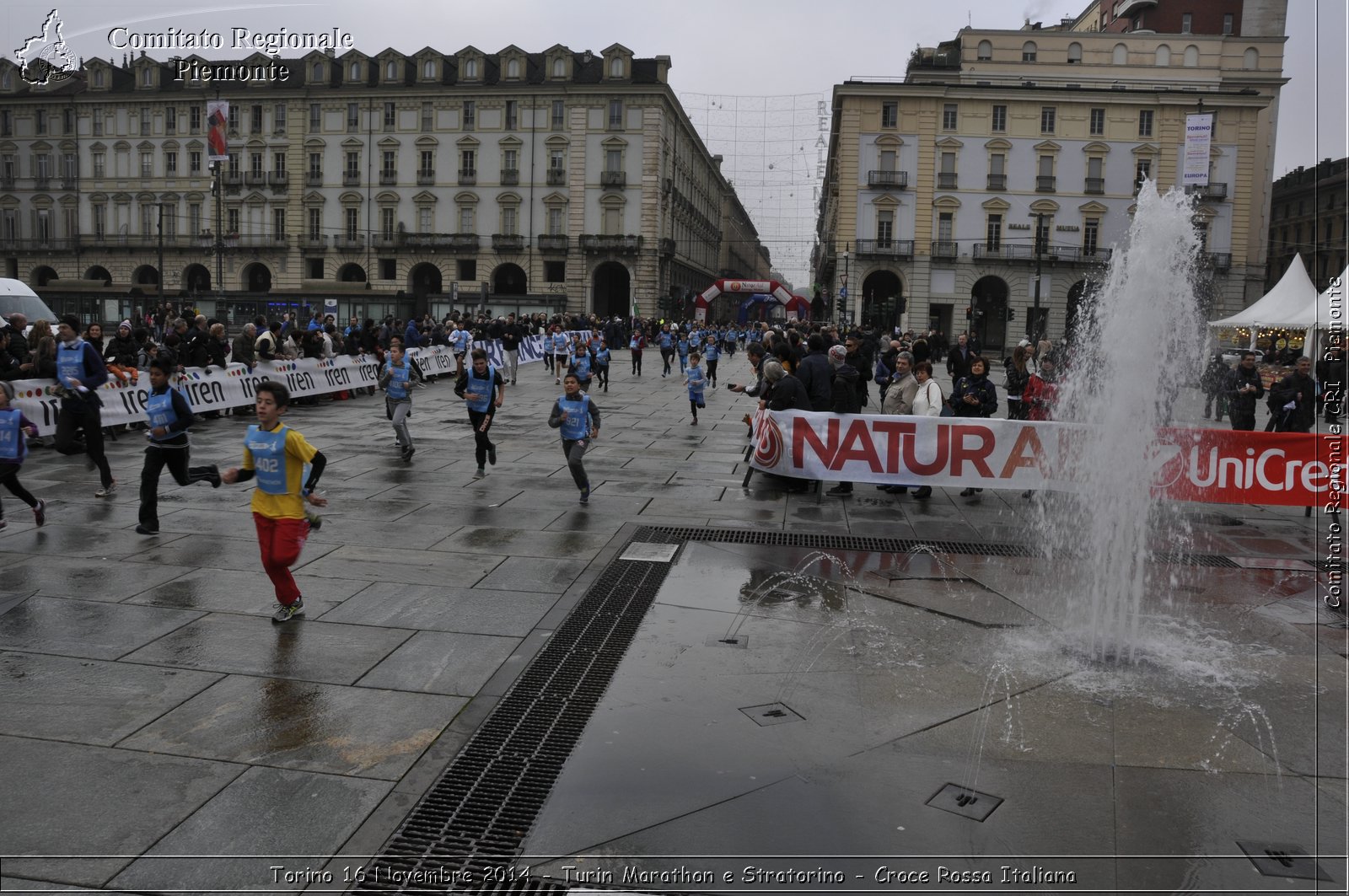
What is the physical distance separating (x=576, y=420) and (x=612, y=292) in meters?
59.7

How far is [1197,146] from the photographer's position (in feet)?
72.9

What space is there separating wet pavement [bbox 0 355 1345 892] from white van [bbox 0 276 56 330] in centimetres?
1582

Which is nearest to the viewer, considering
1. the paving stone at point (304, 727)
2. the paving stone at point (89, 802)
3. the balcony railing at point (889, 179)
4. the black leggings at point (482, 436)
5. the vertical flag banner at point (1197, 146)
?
the paving stone at point (89, 802)

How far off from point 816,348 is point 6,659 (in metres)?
8.93

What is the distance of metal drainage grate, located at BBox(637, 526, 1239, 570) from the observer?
9203mm

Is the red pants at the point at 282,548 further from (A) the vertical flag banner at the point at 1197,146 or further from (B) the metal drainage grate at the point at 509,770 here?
(A) the vertical flag banner at the point at 1197,146

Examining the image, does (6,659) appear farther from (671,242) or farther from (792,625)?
(671,242)

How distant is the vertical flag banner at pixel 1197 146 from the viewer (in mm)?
21805

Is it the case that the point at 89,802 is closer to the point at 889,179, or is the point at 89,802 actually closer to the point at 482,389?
the point at 482,389

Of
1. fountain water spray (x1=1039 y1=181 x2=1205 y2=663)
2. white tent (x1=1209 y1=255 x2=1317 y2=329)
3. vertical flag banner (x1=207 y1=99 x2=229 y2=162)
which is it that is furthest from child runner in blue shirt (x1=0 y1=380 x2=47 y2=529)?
white tent (x1=1209 y1=255 x2=1317 y2=329)

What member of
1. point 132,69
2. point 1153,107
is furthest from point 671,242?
point 132,69

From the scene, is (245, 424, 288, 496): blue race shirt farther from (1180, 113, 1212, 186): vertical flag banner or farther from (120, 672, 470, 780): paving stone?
(1180, 113, 1212, 186): vertical flag banner

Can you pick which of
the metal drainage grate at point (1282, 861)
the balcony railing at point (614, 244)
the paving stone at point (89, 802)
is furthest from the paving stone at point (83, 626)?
the balcony railing at point (614, 244)

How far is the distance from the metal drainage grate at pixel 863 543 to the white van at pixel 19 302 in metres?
19.3
